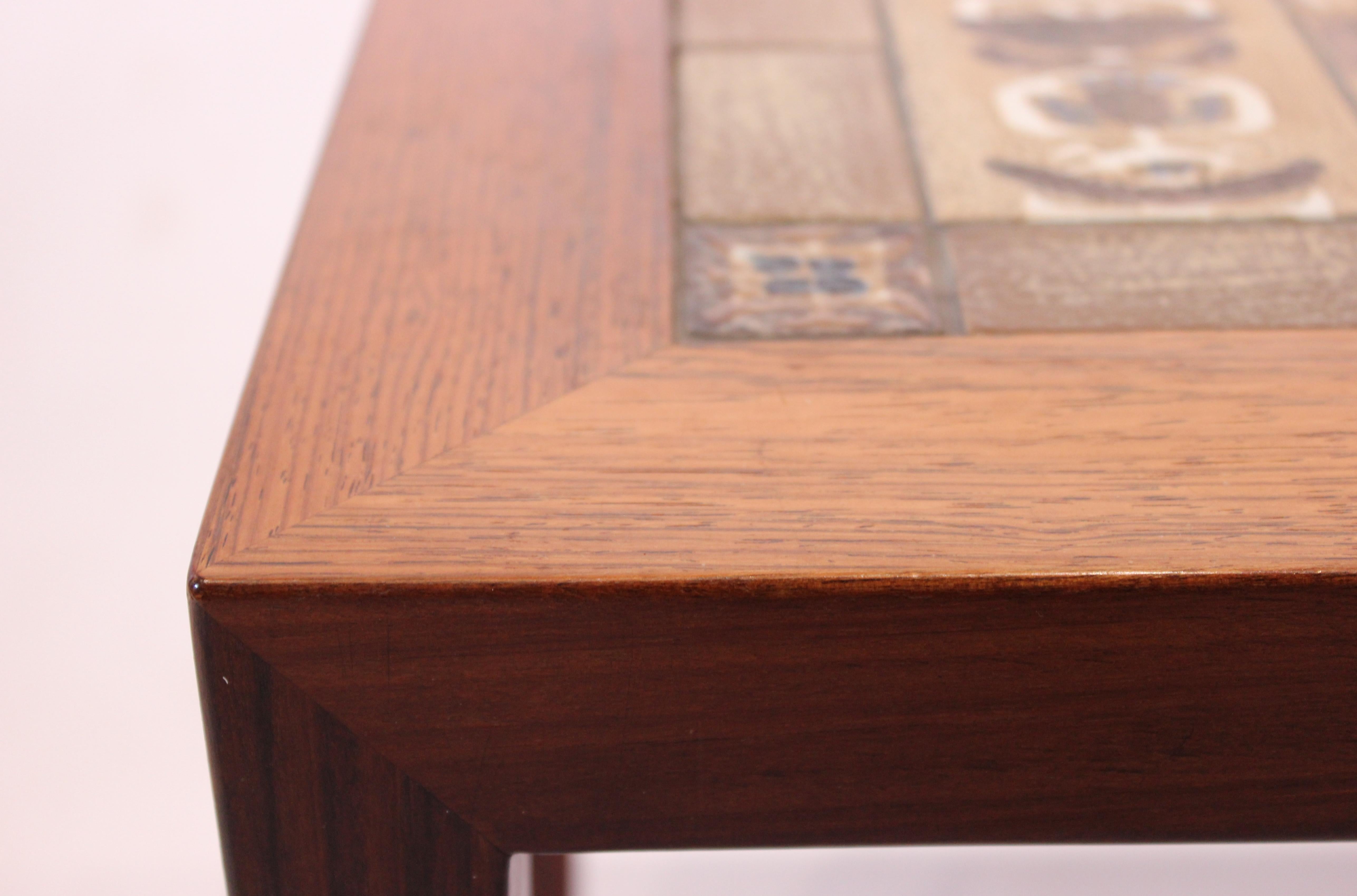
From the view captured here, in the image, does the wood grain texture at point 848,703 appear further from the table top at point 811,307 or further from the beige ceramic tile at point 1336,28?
the beige ceramic tile at point 1336,28

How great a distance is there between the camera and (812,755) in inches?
16.0

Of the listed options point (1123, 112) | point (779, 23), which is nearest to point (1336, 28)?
point (1123, 112)

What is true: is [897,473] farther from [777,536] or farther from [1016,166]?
[1016,166]

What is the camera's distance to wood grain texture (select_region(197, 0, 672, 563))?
1.37ft

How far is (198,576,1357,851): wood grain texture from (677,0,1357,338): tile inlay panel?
128 mm

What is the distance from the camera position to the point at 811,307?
488 millimetres

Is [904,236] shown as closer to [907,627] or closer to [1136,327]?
[1136,327]

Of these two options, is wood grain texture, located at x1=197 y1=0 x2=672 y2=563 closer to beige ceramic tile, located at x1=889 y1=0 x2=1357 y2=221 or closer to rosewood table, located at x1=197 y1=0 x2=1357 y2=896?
rosewood table, located at x1=197 y1=0 x2=1357 y2=896

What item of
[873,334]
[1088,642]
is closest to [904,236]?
[873,334]

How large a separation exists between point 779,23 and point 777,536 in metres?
0.41

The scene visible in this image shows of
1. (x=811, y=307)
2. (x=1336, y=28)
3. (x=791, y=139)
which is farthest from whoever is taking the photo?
(x=1336, y=28)

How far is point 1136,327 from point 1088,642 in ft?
0.44

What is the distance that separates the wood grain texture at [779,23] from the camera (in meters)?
0.70

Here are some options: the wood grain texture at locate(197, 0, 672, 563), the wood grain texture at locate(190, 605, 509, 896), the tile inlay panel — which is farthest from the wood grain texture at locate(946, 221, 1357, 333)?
the wood grain texture at locate(190, 605, 509, 896)
